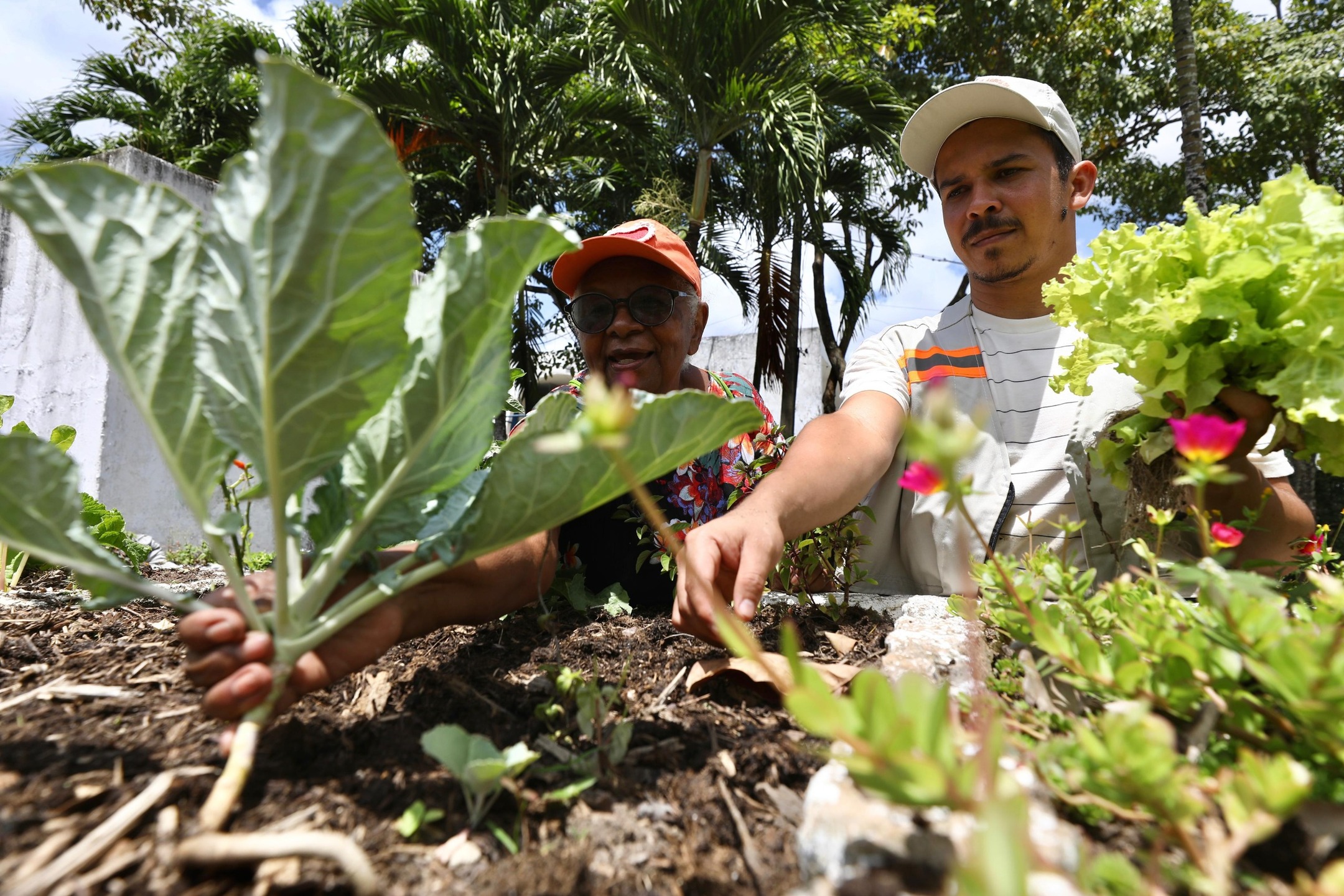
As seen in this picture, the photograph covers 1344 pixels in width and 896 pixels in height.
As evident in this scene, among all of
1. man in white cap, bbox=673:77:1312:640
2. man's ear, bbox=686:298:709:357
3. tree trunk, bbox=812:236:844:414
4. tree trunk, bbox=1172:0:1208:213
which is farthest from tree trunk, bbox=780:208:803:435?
man in white cap, bbox=673:77:1312:640

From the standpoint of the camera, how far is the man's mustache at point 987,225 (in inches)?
80.7

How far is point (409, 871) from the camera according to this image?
610 millimetres

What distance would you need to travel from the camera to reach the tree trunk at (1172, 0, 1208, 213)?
6.29 m

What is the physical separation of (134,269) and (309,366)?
0.62ft

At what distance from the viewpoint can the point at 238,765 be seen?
0.65 meters

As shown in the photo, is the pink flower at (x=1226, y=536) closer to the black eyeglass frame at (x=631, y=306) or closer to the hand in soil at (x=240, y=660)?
the hand in soil at (x=240, y=660)

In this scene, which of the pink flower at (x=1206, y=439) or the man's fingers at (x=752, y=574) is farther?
the man's fingers at (x=752, y=574)

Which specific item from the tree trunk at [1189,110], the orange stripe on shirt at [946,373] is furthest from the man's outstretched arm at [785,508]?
the tree trunk at [1189,110]

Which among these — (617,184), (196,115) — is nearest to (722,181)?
(617,184)

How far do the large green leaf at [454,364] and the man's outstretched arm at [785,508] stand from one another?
0.29 m

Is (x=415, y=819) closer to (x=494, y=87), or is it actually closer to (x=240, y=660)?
(x=240, y=660)

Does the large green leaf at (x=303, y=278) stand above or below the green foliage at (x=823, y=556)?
above

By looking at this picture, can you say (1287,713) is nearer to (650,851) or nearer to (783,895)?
(783,895)

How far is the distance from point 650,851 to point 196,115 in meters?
14.0
